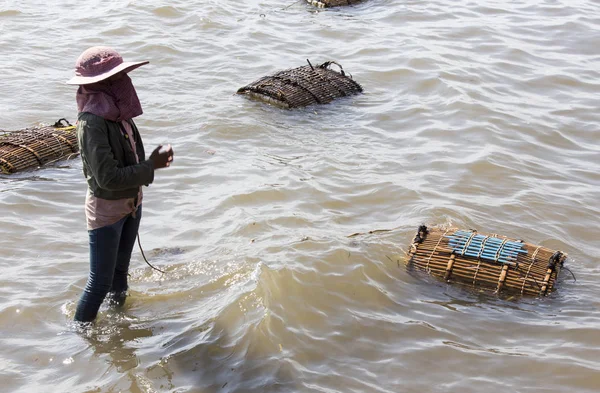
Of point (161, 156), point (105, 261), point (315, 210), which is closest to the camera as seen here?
point (161, 156)

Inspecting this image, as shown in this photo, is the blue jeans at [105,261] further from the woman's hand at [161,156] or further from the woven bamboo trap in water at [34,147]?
the woven bamboo trap in water at [34,147]

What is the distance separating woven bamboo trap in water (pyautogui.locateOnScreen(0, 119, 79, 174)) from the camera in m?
7.19

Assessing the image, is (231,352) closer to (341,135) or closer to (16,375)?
(16,375)

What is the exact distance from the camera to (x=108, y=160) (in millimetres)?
4004

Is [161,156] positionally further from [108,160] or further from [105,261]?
[105,261]

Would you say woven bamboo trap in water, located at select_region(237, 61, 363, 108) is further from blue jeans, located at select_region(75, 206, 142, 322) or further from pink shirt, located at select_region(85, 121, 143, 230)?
pink shirt, located at select_region(85, 121, 143, 230)

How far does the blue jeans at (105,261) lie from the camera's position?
14.3 ft

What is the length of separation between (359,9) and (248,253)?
906 cm

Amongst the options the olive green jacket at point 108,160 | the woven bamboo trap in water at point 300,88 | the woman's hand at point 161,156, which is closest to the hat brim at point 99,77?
the olive green jacket at point 108,160

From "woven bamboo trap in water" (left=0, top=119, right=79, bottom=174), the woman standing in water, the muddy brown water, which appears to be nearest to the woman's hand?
the woman standing in water

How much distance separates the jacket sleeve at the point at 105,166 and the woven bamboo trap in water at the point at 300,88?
16.0ft

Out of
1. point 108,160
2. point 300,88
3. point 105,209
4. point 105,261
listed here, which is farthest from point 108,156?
point 300,88

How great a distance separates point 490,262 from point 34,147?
4.71m

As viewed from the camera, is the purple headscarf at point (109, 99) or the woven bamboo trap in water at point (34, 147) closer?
the purple headscarf at point (109, 99)
